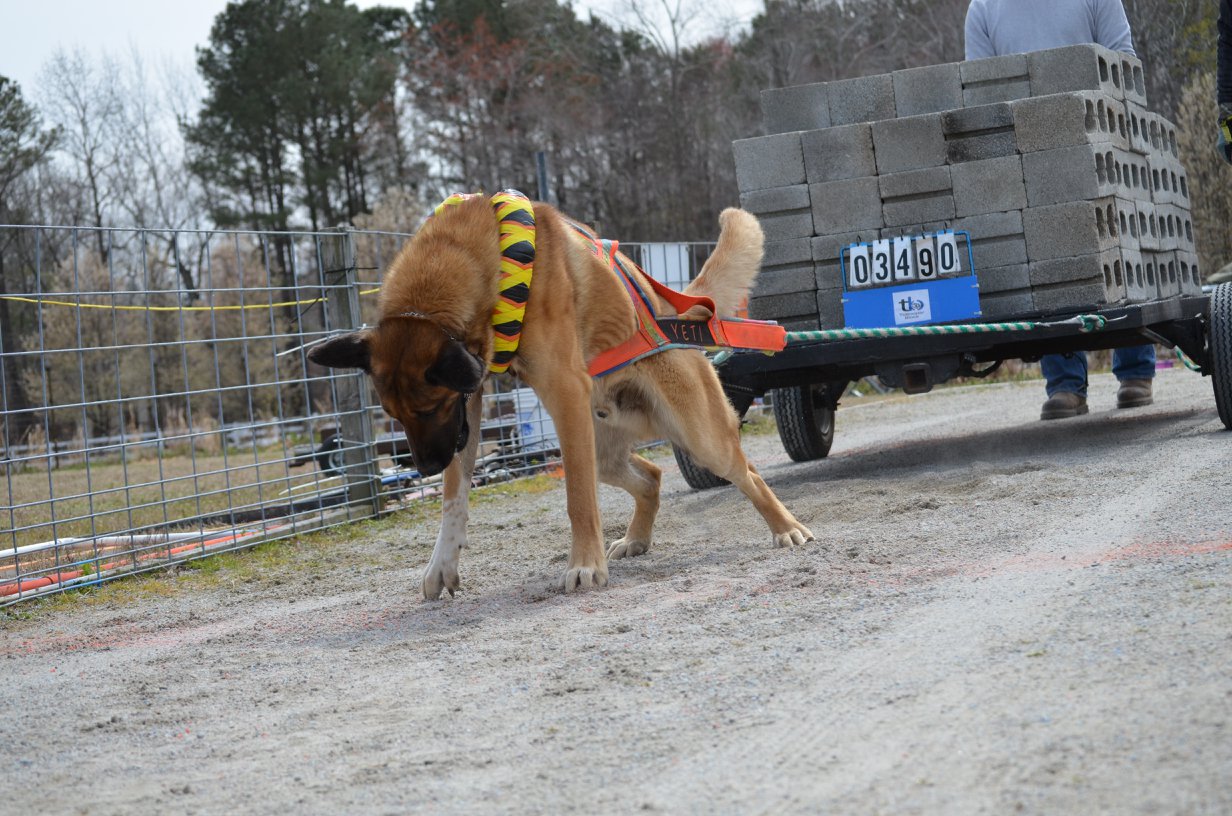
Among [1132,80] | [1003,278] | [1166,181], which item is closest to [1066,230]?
[1003,278]

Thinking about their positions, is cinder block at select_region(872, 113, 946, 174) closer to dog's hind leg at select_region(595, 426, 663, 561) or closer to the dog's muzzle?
dog's hind leg at select_region(595, 426, 663, 561)

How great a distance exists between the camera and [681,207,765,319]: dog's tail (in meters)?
5.61

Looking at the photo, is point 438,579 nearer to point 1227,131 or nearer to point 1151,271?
point 1151,271

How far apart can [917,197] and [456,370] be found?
3.62 m

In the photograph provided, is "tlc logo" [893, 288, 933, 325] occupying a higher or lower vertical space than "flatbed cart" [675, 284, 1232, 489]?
higher

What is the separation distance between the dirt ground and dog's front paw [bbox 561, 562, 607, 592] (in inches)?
4.5

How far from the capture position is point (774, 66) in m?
31.4

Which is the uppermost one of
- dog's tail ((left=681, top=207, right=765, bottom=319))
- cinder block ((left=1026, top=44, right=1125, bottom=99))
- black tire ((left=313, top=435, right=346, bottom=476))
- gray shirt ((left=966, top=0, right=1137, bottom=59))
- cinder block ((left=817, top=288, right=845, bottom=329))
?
gray shirt ((left=966, top=0, right=1137, bottom=59))

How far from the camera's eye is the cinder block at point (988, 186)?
21.6 ft

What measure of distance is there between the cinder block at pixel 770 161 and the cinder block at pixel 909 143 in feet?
1.45

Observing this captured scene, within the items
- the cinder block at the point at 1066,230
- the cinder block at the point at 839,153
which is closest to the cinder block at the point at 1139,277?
the cinder block at the point at 1066,230

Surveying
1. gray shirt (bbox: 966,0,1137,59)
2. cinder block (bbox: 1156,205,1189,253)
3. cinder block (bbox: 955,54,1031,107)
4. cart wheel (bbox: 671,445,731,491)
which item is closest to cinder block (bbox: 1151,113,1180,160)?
cinder block (bbox: 1156,205,1189,253)

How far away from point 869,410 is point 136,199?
27.2m

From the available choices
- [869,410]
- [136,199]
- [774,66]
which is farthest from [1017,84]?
[136,199]
